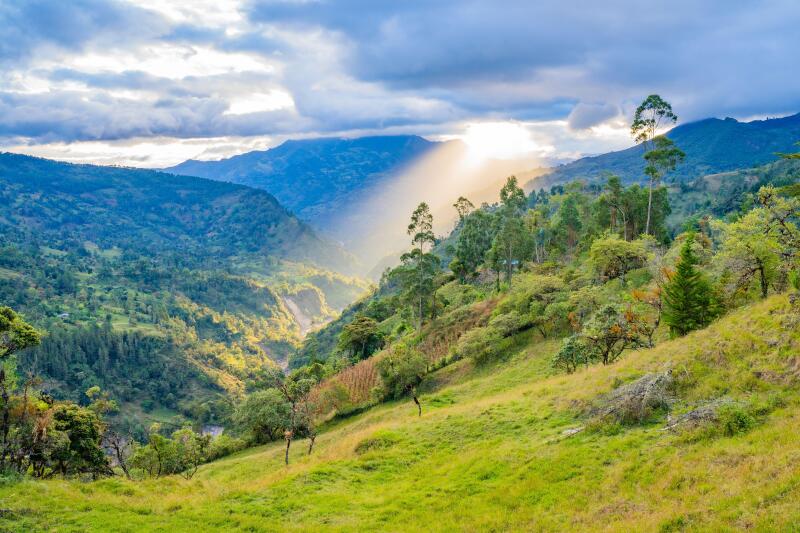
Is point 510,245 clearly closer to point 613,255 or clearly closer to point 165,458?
point 613,255

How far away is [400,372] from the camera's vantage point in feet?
172

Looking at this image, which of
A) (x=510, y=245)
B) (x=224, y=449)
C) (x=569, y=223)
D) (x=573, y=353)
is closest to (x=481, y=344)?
(x=573, y=353)

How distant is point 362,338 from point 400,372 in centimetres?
2874

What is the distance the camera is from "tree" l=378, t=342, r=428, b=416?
172ft

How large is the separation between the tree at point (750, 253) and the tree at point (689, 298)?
2.15 metres

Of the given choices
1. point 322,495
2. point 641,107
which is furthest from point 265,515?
point 641,107

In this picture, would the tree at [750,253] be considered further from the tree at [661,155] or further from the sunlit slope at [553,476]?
the tree at [661,155]

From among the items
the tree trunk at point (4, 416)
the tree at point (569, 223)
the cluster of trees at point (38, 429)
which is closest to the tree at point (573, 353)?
the cluster of trees at point (38, 429)

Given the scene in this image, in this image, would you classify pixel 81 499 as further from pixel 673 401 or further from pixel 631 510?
pixel 673 401

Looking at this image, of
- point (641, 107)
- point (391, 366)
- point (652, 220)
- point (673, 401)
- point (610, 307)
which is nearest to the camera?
point (673, 401)

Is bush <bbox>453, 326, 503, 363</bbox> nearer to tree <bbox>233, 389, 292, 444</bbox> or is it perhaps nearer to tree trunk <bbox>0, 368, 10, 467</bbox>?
tree <bbox>233, 389, 292, 444</bbox>

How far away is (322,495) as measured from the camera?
21875 millimetres

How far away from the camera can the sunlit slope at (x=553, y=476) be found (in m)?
15.1

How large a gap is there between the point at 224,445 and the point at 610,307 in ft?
152
